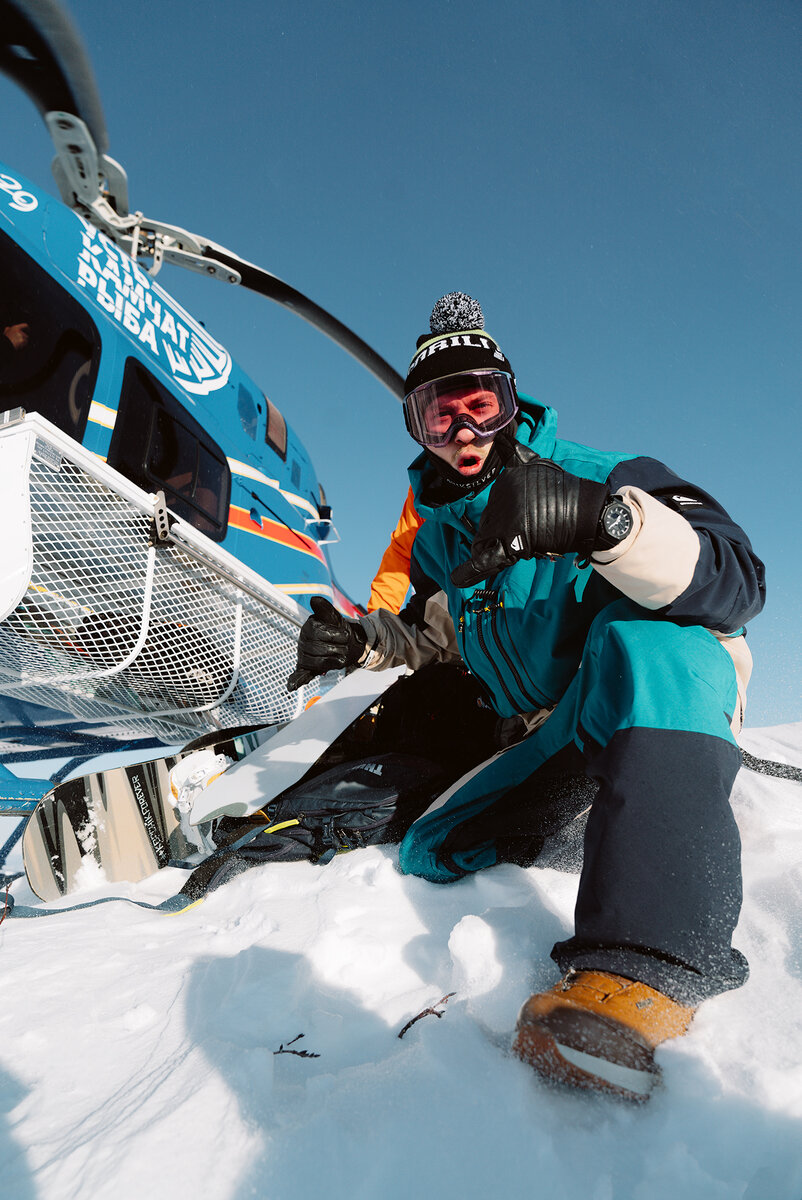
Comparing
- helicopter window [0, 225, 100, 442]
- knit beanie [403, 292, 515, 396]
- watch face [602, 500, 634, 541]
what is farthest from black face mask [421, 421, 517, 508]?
helicopter window [0, 225, 100, 442]

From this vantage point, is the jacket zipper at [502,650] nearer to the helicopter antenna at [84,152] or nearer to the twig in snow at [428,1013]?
the twig in snow at [428,1013]

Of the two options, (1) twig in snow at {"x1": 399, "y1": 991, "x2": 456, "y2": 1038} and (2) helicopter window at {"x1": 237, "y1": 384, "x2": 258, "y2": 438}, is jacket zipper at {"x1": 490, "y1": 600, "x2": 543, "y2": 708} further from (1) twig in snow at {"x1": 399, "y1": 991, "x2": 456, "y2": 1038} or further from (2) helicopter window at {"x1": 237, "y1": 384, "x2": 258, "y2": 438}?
(2) helicopter window at {"x1": 237, "y1": 384, "x2": 258, "y2": 438}

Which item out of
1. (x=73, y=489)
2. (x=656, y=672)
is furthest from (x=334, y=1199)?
(x=73, y=489)

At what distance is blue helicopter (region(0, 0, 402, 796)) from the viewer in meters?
1.93

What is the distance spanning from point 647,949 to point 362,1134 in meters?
0.41

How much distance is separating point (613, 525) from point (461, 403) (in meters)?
0.85

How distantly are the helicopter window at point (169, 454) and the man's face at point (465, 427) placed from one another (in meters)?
1.41

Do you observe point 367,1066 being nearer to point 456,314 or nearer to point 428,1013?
point 428,1013

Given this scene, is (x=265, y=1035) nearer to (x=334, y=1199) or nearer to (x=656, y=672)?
(x=334, y=1199)

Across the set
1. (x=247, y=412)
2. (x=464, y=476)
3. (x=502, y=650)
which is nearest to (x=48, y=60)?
(x=247, y=412)

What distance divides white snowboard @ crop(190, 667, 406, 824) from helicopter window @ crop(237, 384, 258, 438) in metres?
1.94

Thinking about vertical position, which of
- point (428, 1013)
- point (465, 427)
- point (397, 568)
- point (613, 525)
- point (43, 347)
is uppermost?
point (43, 347)

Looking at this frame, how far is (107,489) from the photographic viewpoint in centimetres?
190

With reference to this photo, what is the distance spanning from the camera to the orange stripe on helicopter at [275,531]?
11.1 feet
